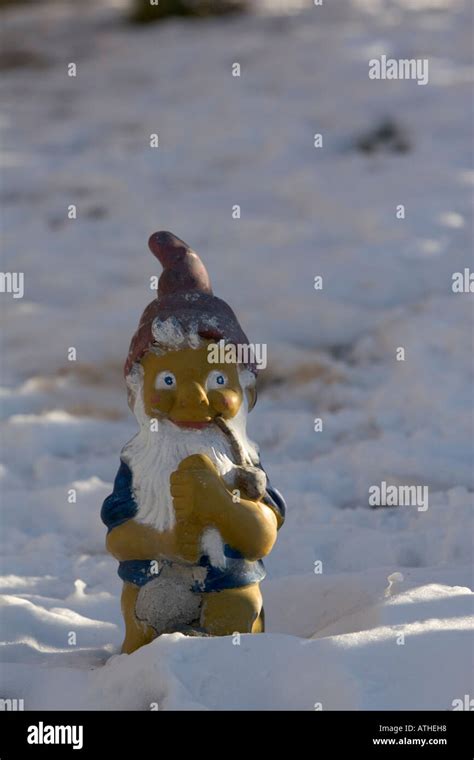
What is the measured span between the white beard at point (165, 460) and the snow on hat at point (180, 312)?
19 centimetres

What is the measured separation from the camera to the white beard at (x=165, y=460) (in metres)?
3.90

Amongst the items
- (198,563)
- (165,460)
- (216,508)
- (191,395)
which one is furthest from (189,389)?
(198,563)

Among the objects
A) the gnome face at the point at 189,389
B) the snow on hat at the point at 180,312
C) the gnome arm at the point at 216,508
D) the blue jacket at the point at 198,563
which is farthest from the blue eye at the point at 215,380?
the blue jacket at the point at 198,563

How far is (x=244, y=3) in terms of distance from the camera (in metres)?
11.3

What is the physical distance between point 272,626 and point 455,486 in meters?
1.37

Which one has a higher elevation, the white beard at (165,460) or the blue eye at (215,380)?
the blue eye at (215,380)

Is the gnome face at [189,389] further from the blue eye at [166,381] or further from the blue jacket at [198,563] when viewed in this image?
the blue jacket at [198,563]

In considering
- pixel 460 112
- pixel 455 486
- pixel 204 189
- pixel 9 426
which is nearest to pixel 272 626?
pixel 455 486

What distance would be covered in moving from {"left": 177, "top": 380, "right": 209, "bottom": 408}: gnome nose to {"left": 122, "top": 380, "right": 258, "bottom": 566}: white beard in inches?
3.4

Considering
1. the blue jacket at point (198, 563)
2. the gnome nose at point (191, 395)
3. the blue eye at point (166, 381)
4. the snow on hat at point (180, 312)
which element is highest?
the snow on hat at point (180, 312)

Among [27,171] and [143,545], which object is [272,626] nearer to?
[143,545]

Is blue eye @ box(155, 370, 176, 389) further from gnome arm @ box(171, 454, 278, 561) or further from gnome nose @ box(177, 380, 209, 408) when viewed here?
gnome arm @ box(171, 454, 278, 561)

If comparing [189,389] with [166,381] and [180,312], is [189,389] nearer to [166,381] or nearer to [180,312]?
[166,381]

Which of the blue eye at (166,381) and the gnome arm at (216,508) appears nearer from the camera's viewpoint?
the gnome arm at (216,508)
